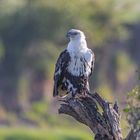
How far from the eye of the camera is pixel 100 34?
40125 mm

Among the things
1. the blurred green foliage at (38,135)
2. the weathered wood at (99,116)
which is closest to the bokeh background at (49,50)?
the blurred green foliage at (38,135)

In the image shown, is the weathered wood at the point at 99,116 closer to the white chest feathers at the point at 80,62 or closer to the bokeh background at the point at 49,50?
the white chest feathers at the point at 80,62

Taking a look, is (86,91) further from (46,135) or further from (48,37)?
(48,37)

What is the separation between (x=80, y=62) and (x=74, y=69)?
15cm

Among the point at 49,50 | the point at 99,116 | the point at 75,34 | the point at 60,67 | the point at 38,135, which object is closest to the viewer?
the point at 99,116

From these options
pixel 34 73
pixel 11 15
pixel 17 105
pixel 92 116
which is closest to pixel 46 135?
pixel 17 105

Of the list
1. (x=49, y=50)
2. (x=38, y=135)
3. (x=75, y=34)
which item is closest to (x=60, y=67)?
(x=75, y=34)

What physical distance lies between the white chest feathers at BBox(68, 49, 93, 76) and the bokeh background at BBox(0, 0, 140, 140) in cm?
1896

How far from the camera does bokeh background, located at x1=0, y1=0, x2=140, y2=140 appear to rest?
34750 mm

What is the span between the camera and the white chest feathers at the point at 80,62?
12.9 m

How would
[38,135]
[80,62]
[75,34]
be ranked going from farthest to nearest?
1. [38,135]
2. [75,34]
3. [80,62]

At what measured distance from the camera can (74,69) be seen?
12961 millimetres

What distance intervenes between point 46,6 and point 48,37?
2044mm

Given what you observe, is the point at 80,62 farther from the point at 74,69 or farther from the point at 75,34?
the point at 75,34
